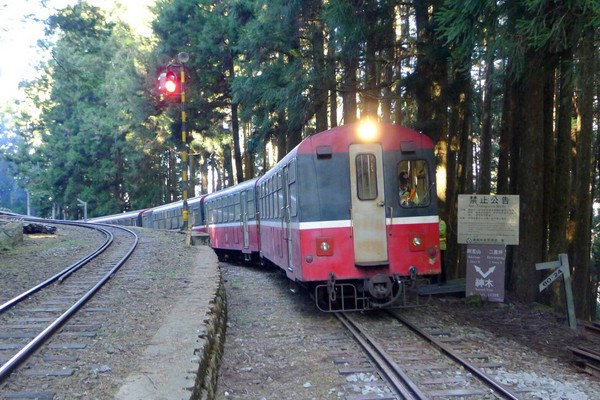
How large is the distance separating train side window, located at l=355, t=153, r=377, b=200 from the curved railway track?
1.97 meters

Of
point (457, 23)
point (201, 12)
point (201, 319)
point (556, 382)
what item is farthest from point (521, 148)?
point (201, 12)

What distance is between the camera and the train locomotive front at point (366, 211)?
968cm

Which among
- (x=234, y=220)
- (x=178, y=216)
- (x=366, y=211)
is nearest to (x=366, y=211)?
(x=366, y=211)

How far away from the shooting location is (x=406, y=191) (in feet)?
32.7

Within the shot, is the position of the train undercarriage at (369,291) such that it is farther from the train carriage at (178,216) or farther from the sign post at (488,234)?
the train carriage at (178,216)

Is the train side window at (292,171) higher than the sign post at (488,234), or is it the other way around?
the train side window at (292,171)

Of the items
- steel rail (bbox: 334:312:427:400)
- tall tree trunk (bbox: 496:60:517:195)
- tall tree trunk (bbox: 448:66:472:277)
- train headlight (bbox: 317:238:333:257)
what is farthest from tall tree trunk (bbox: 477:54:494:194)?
steel rail (bbox: 334:312:427:400)

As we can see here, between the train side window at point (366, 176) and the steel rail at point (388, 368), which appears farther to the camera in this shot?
the train side window at point (366, 176)

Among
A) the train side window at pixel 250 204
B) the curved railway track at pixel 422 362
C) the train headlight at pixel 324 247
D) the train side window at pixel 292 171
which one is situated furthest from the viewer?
the train side window at pixel 250 204

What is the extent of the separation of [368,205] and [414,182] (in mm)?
849

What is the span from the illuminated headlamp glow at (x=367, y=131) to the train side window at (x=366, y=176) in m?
0.28

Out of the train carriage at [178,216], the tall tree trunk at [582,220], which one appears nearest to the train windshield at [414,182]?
the tall tree trunk at [582,220]

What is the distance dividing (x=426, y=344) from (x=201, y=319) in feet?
9.53

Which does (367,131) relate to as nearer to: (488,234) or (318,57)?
(488,234)
